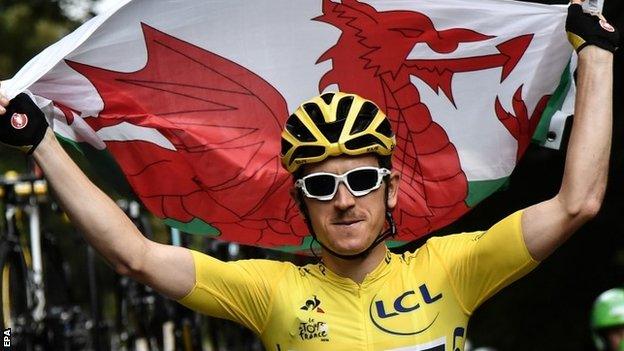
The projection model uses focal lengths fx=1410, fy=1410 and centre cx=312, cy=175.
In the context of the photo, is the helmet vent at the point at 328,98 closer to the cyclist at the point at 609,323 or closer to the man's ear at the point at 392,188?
the man's ear at the point at 392,188

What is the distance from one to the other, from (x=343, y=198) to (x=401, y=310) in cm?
45

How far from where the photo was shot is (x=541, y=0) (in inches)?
266

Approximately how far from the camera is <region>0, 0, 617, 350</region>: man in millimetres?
4766

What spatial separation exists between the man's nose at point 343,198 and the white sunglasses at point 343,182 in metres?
0.01

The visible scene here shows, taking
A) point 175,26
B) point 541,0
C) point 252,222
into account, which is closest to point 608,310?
point 541,0

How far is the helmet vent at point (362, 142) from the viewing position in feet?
16.3

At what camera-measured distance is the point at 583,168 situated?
4723 millimetres

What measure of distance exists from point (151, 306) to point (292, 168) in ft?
21.0

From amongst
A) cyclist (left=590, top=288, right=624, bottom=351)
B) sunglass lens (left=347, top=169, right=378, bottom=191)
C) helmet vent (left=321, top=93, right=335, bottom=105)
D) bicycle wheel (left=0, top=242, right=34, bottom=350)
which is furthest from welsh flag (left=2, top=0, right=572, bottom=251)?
bicycle wheel (left=0, top=242, right=34, bottom=350)

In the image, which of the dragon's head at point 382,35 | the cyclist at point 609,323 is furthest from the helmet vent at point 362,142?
the cyclist at point 609,323

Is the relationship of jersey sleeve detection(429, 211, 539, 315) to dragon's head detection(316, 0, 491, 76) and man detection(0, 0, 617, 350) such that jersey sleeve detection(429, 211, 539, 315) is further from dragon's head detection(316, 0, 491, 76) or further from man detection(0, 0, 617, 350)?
dragon's head detection(316, 0, 491, 76)

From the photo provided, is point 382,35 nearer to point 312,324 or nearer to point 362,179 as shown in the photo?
point 362,179

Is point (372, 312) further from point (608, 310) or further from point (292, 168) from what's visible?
point (608, 310)

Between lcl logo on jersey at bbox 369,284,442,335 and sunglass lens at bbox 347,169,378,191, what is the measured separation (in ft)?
1.31
